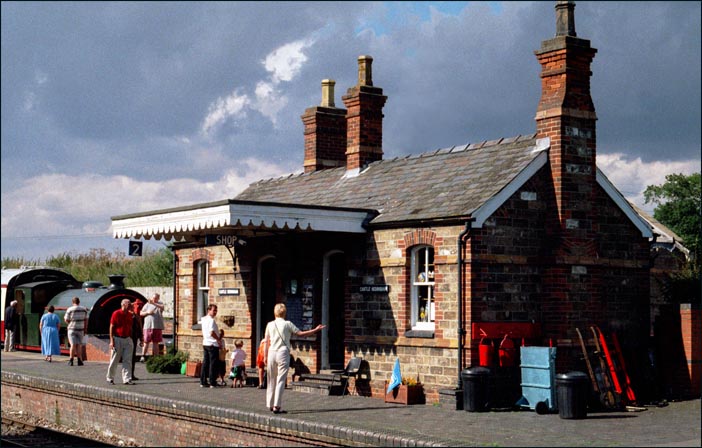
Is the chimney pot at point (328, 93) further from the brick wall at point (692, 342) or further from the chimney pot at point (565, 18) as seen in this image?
the brick wall at point (692, 342)

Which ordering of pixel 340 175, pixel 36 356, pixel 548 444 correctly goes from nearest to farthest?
pixel 548 444, pixel 340 175, pixel 36 356

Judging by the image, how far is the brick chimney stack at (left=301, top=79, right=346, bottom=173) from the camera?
26250 millimetres

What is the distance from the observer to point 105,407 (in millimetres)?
18797

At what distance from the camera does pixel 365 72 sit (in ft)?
77.6

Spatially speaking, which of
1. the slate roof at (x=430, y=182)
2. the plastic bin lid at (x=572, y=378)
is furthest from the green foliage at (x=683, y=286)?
the plastic bin lid at (x=572, y=378)

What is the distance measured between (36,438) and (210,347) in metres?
3.71

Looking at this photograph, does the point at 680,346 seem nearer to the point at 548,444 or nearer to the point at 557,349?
the point at 557,349

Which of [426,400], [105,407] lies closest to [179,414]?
[105,407]

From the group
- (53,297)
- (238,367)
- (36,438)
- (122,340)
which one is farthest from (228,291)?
(53,297)

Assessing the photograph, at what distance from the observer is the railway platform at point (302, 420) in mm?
13297

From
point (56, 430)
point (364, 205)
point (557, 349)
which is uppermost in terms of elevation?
point (364, 205)

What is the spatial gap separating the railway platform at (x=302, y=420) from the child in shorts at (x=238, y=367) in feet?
1.57

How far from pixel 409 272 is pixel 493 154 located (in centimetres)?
300

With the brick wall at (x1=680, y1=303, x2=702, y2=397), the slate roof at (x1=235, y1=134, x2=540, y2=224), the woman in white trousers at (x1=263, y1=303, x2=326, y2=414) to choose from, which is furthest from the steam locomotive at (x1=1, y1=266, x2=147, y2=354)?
the brick wall at (x1=680, y1=303, x2=702, y2=397)
